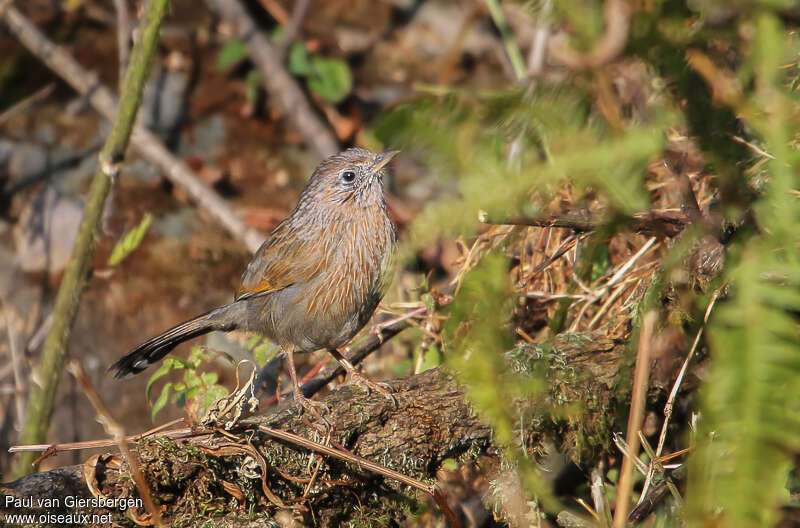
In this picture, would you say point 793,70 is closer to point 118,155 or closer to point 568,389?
point 568,389

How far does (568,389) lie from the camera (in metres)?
3.33

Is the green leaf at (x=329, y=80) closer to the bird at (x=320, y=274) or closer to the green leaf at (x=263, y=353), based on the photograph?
the bird at (x=320, y=274)

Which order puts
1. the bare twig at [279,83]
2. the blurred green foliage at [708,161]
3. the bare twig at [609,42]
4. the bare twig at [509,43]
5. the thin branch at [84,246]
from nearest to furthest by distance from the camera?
the blurred green foliage at [708,161], the bare twig at [609,42], the thin branch at [84,246], the bare twig at [509,43], the bare twig at [279,83]

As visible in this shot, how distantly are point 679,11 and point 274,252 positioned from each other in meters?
3.39

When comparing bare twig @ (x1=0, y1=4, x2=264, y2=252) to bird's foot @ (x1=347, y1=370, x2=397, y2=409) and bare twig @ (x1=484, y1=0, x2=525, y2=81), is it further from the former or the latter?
bird's foot @ (x1=347, y1=370, x2=397, y2=409)

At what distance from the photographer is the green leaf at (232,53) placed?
7.54m

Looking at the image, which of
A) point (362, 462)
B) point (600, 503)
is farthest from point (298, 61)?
point (600, 503)

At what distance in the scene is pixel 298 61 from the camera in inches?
296

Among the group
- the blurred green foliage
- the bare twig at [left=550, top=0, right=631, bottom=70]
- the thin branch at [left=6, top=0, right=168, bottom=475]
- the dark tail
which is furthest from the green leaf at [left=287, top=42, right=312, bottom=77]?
the bare twig at [left=550, top=0, right=631, bottom=70]

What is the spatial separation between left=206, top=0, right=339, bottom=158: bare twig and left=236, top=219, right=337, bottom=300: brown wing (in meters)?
2.46

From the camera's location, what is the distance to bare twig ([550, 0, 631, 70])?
63.3 inches

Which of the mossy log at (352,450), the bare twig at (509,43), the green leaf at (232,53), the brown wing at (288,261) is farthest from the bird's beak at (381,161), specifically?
the green leaf at (232,53)

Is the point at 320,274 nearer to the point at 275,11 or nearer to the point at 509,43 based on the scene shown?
the point at 509,43

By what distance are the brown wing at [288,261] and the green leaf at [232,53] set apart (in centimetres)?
321
